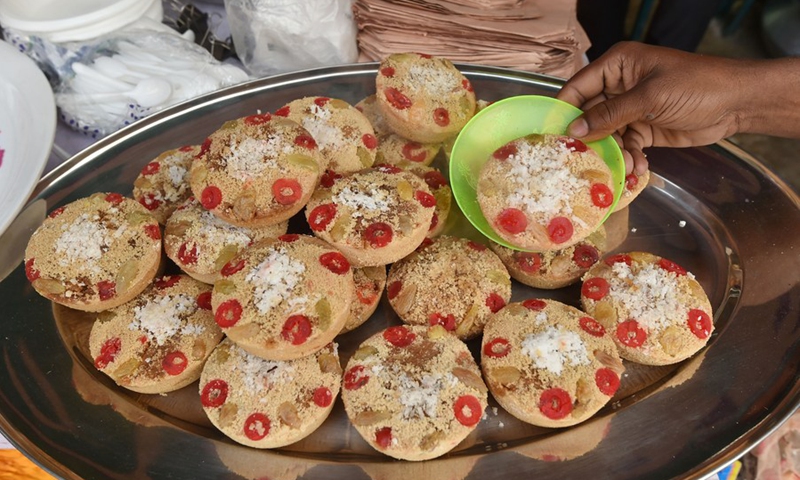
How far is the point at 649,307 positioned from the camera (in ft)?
5.81

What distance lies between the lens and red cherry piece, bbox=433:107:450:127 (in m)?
1.99

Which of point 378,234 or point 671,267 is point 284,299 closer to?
point 378,234

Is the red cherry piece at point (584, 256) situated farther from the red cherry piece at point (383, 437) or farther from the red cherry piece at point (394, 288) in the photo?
the red cherry piece at point (383, 437)

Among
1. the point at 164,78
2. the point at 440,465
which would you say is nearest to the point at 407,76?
the point at 164,78

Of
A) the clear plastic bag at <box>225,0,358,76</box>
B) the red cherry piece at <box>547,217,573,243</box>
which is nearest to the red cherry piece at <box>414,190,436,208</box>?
the red cherry piece at <box>547,217,573,243</box>

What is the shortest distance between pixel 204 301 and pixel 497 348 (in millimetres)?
919

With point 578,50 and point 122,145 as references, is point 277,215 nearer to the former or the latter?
point 122,145

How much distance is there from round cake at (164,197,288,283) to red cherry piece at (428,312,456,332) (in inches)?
21.9

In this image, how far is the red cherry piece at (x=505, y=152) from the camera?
182 cm

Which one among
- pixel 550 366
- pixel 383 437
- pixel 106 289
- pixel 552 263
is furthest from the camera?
pixel 552 263

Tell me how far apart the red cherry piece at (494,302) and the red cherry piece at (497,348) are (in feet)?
0.45

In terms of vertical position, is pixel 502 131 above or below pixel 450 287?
above

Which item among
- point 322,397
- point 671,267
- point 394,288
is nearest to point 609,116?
point 671,267

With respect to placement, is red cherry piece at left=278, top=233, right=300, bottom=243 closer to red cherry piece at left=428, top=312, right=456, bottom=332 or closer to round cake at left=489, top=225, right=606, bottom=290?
red cherry piece at left=428, top=312, right=456, bottom=332
